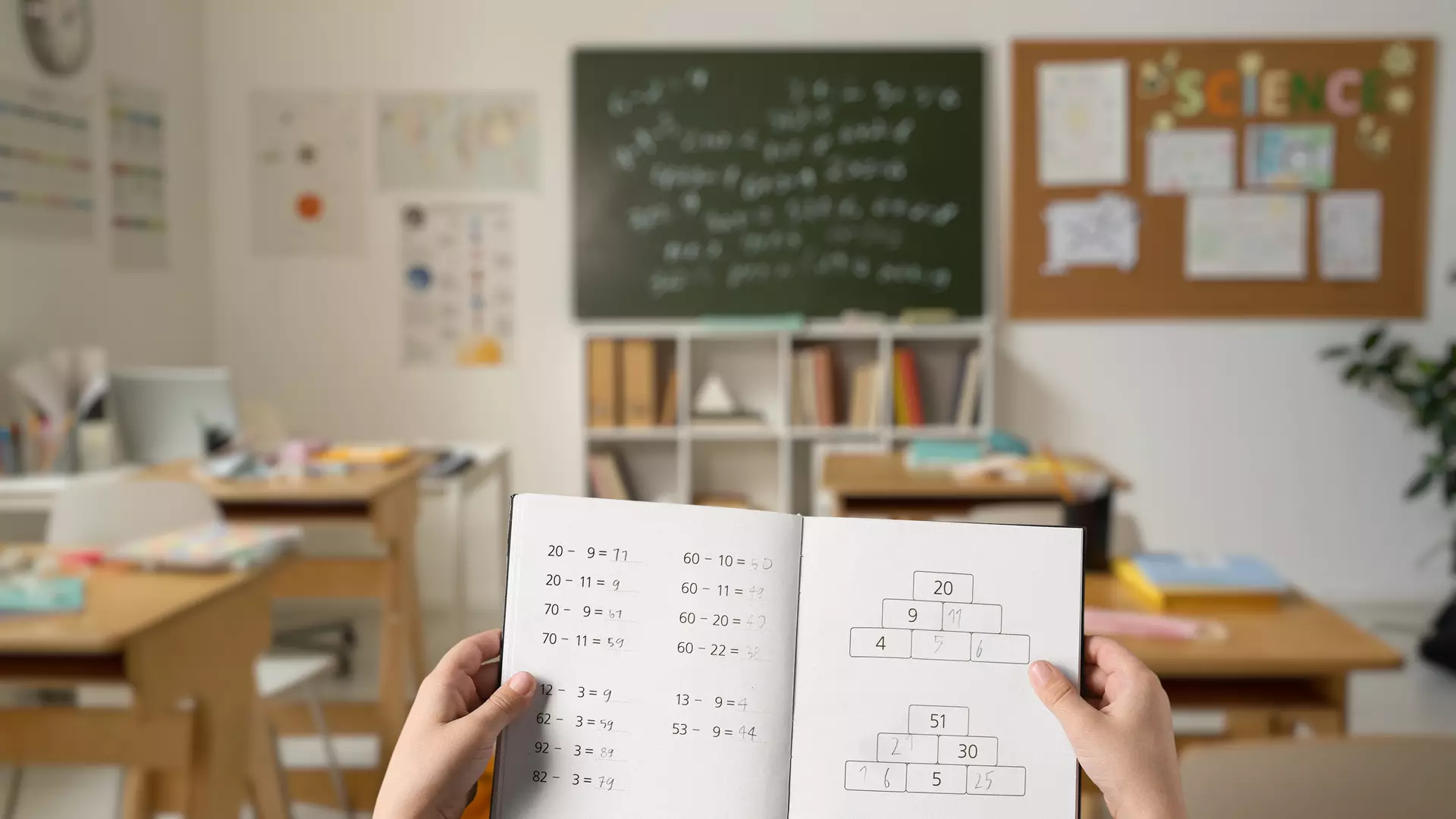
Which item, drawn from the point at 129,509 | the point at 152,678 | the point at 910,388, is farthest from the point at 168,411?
the point at 910,388

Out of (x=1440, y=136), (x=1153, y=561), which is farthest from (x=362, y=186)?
(x=1440, y=136)

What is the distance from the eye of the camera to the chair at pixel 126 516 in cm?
229

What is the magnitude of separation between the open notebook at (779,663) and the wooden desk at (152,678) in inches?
40.6

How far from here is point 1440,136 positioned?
434cm

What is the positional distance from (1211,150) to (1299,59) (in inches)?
19.1

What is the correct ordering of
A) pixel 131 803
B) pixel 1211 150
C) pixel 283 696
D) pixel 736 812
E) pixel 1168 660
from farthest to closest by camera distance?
pixel 1211 150
pixel 283 696
pixel 131 803
pixel 1168 660
pixel 736 812

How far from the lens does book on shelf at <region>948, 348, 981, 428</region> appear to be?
4234mm

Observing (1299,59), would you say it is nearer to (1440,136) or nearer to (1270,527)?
(1440,136)

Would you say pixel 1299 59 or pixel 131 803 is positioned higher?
pixel 1299 59

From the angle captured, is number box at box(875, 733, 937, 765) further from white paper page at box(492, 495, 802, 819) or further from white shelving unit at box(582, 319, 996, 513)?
white shelving unit at box(582, 319, 996, 513)

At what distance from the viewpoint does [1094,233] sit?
4359 millimetres

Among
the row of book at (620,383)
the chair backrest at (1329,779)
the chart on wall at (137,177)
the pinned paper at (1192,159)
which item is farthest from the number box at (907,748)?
the pinned paper at (1192,159)

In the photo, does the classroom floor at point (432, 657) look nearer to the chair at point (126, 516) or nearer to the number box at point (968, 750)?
the chair at point (126, 516)

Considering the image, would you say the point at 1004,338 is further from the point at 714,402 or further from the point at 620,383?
the point at 620,383
